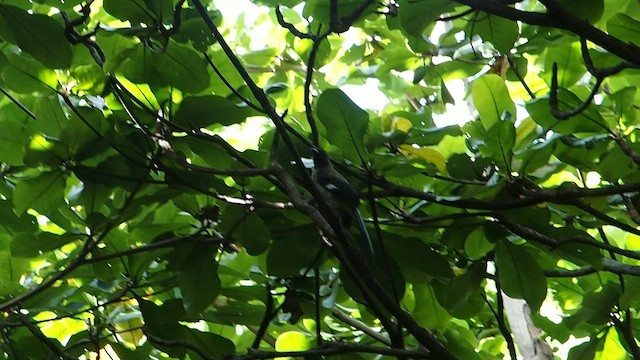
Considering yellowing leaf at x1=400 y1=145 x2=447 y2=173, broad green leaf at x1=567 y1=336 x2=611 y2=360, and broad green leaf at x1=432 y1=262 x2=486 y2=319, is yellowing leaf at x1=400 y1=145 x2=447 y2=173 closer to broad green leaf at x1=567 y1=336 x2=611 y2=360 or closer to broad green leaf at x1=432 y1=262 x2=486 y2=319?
broad green leaf at x1=432 y1=262 x2=486 y2=319

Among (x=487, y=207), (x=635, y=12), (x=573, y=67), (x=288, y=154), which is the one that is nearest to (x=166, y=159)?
(x=288, y=154)

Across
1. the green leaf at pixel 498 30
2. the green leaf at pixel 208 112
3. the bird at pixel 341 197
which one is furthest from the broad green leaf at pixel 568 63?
the green leaf at pixel 208 112

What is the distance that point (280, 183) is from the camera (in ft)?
4.14

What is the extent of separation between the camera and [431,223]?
1.36 m

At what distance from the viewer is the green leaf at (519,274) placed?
1362 mm

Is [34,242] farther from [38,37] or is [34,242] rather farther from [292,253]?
[292,253]

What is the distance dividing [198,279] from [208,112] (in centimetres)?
32

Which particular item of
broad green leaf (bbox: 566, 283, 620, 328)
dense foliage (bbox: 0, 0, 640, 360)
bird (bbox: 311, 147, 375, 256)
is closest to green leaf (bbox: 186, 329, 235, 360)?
dense foliage (bbox: 0, 0, 640, 360)

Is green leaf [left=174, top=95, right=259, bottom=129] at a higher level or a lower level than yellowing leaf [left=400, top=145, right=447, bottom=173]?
higher

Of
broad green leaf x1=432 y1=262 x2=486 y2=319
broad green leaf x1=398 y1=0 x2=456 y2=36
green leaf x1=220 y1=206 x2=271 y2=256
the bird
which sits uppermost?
broad green leaf x1=398 y1=0 x2=456 y2=36

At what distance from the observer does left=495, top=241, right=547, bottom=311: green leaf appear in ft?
4.47

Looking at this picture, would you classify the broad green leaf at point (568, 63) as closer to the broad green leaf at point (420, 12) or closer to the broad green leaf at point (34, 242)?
the broad green leaf at point (420, 12)

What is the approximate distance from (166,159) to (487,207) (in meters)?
0.59

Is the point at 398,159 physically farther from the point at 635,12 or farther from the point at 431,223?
the point at 635,12
